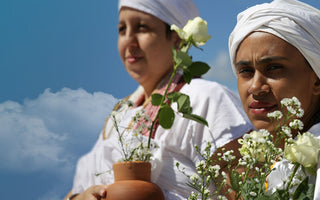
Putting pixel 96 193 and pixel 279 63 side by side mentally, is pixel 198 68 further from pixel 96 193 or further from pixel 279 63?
pixel 96 193

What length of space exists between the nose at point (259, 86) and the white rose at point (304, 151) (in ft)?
1.50

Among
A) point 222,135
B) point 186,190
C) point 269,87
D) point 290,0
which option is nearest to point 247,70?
point 269,87

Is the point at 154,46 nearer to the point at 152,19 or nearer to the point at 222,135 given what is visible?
the point at 152,19

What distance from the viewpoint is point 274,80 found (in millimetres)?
1597

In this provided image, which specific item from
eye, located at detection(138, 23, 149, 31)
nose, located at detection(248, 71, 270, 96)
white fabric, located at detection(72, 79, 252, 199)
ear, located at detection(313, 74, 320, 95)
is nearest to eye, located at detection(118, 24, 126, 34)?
eye, located at detection(138, 23, 149, 31)

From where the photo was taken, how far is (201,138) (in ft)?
7.27

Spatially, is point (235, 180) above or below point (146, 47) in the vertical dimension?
below

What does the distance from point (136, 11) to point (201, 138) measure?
0.78 m

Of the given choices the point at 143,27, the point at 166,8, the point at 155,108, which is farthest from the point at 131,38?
the point at 155,108

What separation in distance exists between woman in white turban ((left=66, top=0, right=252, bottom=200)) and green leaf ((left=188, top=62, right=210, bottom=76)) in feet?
1.39

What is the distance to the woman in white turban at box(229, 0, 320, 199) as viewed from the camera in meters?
1.60

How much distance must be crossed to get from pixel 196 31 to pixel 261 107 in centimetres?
34

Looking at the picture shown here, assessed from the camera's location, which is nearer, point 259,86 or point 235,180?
point 235,180

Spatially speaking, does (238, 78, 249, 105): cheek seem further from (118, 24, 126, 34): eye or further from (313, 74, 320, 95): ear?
(118, 24, 126, 34): eye
